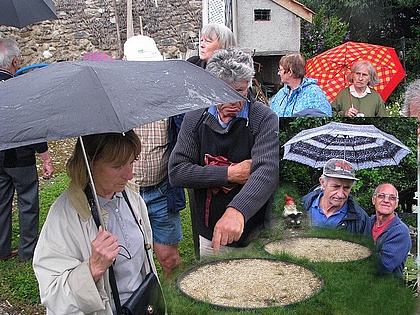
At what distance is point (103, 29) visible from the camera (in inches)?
532

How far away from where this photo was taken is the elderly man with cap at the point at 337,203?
1.45 m

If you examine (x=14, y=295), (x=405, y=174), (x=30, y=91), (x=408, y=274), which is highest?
(x=30, y=91)

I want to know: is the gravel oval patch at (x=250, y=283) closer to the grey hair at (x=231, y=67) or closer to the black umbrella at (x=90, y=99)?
the black umbrella at (x=90, y=99)

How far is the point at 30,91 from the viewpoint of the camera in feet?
5.39

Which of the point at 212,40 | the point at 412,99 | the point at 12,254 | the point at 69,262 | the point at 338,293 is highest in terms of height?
the point at 212,40

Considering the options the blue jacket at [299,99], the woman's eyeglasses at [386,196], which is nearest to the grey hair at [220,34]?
the blue jacket at [299,99]

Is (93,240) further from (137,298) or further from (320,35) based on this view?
(320,35)

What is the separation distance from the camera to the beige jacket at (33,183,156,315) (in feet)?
6.05

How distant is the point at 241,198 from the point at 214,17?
10.2 metres

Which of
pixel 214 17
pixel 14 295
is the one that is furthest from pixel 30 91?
pixel 214 17

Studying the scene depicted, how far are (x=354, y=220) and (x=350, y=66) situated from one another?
427 centimetres

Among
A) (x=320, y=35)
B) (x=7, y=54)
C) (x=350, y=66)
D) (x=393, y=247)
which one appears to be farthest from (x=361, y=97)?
(x=320, y=35)

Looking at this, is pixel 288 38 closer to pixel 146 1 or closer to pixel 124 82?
pixel 146 1

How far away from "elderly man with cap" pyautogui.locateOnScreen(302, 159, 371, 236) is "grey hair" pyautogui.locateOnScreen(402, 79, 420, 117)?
22 centimetres
